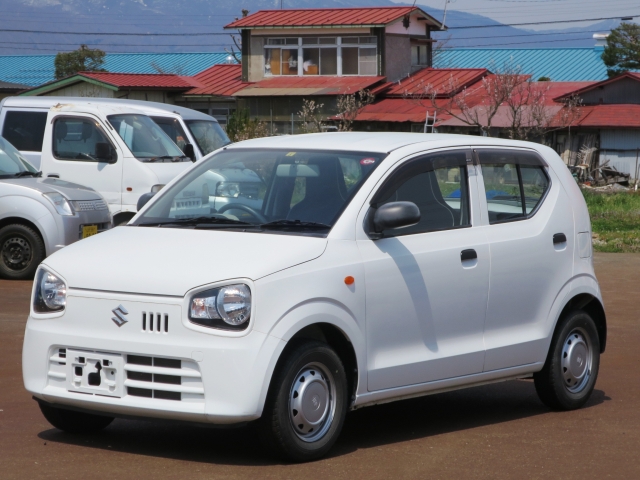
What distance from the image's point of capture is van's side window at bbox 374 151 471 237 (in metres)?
6.40

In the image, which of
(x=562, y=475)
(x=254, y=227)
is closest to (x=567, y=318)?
(x=562, y=475)

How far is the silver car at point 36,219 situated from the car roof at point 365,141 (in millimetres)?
6932

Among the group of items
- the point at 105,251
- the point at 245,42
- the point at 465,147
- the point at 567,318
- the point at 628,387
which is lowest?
the point at 628,387

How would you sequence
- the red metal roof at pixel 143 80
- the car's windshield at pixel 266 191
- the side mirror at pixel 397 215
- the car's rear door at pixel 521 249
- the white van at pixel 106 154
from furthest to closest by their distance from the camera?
the red metal roof at pixel 143 80 → the white van at pixel 106 154 → the car's rear door at pixel 521 249 → the car's windshield at pixel 266 191 → the side mirror at pixel 397 215

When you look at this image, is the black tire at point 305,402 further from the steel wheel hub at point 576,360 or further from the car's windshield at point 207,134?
the car's windshield at point 207,134

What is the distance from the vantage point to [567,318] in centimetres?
732

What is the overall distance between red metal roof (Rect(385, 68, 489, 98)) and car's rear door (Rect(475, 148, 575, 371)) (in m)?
39.0

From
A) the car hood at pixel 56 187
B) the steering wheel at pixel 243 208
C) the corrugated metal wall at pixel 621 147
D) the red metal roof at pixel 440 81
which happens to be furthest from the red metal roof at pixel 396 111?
the steering wheel at pixel 243 208

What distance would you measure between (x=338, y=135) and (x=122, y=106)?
31.1 ft

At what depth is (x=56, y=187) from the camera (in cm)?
1372

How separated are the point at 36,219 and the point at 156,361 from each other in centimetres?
851

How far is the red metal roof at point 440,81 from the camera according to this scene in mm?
46469

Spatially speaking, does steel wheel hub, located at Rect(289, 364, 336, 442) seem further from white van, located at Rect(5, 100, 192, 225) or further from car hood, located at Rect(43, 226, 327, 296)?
white van, located at Rect(5, 100, 192, 225)

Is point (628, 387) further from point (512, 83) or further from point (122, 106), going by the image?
point (512, 83)
